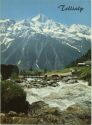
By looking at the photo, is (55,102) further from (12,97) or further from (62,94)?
(12,97)

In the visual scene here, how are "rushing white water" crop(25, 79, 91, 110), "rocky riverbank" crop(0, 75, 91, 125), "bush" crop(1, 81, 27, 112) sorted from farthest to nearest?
"rushing white water" crop(25, 79, 91, 110)
"bush" crop(1, 81, 27, 112)
"rocky riverbank" crop(0, 75, 91, 125)

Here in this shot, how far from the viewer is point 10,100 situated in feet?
38.3

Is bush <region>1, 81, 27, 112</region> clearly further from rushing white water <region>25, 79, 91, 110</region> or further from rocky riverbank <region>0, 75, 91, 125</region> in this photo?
rushing white water <region>25, 79, 91, 110</region>

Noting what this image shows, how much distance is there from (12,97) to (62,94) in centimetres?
170

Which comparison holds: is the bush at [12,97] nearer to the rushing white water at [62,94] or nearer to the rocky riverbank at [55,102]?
the rocky riverbank at [55,102]

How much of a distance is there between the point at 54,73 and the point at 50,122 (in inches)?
120

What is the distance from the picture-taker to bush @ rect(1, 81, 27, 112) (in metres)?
11.5

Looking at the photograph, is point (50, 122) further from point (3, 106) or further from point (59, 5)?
point (59, 5)

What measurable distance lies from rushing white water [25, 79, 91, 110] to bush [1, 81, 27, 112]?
1.20ft

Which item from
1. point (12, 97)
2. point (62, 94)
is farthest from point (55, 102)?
point (12, 97)

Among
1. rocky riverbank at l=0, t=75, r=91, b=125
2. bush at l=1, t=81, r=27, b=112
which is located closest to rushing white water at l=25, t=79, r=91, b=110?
rocky riverbank at l=0, t=75, r=91, b=125

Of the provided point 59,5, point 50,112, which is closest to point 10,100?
point 50,112

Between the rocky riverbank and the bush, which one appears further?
the bush

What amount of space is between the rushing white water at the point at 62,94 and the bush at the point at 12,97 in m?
0.37
